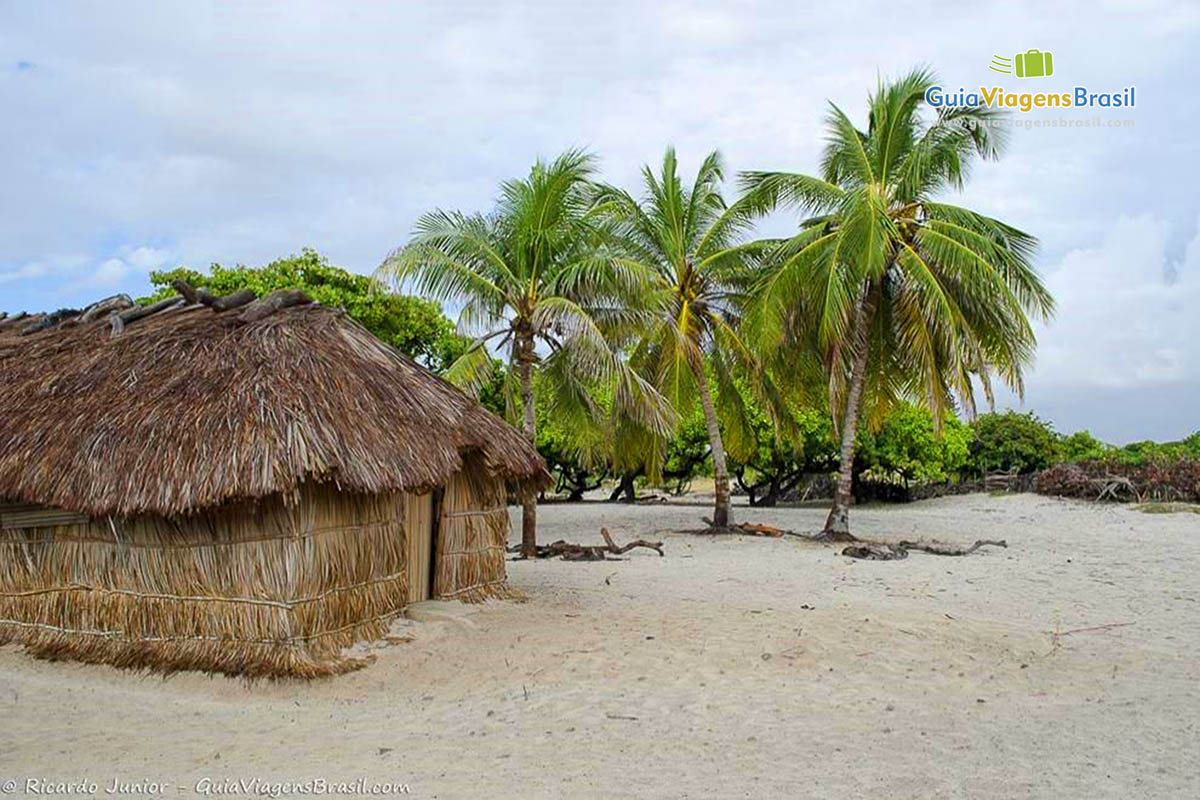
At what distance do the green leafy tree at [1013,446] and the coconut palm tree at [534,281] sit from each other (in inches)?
708

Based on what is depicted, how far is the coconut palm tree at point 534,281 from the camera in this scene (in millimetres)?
13281

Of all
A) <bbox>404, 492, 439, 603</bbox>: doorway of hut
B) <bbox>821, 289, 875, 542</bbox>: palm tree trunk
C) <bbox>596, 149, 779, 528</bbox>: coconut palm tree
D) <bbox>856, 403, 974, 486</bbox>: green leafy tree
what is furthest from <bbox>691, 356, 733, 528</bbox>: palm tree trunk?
<bbox>404, 492, 439, 603</bbox>: doorway of hut

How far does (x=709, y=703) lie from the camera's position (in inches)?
277

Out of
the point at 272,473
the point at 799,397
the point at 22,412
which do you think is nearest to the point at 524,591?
the point at 272,473

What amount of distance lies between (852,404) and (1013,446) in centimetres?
1525

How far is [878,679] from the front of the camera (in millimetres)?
7574

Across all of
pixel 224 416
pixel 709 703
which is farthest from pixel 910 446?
pixel 224 416

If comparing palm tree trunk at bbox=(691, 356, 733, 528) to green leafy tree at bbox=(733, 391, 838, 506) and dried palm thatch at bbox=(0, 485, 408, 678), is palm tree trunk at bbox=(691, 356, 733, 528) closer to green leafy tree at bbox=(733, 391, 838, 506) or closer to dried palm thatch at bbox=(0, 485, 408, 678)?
green leafy tree at bbox=(733, 391, 838, 506)

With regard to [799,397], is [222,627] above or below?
below

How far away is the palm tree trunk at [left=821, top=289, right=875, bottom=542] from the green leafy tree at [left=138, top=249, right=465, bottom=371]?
7.14m

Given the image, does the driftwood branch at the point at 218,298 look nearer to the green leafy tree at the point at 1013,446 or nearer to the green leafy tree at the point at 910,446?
the green leafy tree at the point at 910,446

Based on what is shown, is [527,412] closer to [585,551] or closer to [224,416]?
[585,551]

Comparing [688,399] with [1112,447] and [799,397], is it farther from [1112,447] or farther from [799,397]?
[1112,447]

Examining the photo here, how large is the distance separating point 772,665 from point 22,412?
24.1 feet
